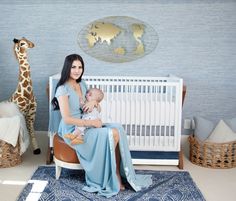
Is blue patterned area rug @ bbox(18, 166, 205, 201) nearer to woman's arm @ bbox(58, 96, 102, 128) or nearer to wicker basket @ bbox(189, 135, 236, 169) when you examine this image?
wicker basket @ bbox(189, 135, 236, 169)

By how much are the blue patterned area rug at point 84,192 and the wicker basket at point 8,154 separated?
0.30m

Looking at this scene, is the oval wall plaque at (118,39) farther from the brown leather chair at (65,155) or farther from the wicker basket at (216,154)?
the brown leather chair at (65,155)

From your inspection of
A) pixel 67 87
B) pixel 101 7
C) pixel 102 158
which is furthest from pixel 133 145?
pixel 101 7

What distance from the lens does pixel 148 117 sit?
3445mm

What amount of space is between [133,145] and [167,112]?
48 cm

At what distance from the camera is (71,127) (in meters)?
2.91

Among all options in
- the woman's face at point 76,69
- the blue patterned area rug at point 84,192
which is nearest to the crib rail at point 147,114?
the blue patterned area rug at point 84,192

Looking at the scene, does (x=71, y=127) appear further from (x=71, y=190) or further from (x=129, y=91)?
(x=129, y=91)

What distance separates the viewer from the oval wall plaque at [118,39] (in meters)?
4.10

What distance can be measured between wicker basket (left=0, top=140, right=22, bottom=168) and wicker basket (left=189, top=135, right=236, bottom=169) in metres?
1.84

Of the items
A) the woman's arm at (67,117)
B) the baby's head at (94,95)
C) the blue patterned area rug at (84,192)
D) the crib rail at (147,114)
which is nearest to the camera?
the blue patterned area rug at (84,192)

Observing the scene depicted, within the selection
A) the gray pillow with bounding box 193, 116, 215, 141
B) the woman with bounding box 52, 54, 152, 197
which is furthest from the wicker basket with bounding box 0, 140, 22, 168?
the gray pillow with bounding box 193, 116, 215, 141

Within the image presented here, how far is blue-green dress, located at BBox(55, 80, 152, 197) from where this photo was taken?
2795mm

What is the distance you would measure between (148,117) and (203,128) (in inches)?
31.4
